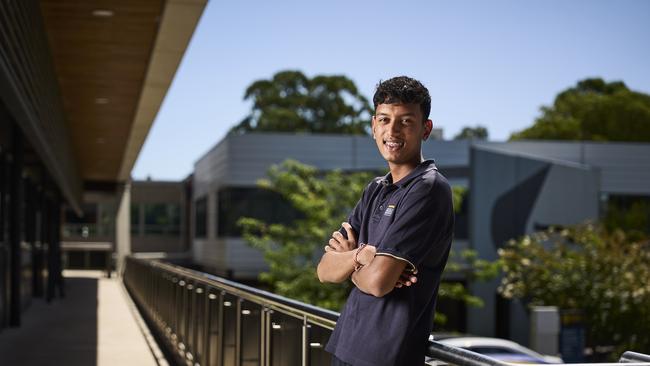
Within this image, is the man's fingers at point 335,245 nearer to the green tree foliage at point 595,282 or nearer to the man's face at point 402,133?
the man's face at point 402,133

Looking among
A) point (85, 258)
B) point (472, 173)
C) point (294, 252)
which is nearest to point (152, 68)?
point (294, 252)

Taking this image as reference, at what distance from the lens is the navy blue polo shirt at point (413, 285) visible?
3.04 m

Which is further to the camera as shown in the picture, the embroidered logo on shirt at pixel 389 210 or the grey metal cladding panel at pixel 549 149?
the grey metal cladding panel at pixel 549 149

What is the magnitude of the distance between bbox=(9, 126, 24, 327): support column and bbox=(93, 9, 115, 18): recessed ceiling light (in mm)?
4463

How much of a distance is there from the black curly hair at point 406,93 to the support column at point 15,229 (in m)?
13.3

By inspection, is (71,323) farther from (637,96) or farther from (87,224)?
(637,96)

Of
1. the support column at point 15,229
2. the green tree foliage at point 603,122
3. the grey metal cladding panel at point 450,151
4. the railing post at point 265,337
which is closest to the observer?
the railing post at point 265,337

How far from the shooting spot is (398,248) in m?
3.02

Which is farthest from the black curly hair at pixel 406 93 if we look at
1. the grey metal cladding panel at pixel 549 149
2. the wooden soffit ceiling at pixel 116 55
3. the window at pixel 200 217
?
the window at pixel 200 217

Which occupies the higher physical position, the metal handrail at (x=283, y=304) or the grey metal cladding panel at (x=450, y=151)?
the grey metal cladding panel at (x=450, y=151)

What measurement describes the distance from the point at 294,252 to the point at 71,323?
15.5m

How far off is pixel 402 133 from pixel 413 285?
53cm

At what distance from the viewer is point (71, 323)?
1750cm

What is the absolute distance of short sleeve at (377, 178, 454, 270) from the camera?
119 inches
